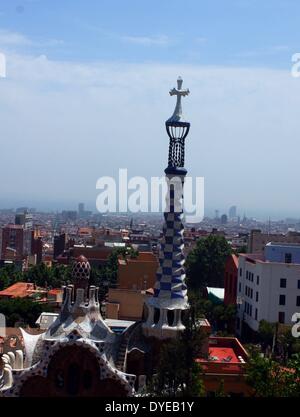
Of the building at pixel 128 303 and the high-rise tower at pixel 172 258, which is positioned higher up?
the high-rise tower at pixel 172 258

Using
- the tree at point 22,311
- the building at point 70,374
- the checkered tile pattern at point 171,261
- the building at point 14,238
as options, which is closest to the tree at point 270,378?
the checkered tile pattern at point 171,261

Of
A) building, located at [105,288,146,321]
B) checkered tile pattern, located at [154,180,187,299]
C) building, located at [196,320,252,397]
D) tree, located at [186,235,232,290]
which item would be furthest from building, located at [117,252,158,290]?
checkered tile pattern, located at [154,180,187,299]

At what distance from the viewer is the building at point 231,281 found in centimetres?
3800

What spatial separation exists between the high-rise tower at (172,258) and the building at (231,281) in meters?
20.1

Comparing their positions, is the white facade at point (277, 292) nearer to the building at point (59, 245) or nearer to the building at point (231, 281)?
the building at point (231, 281)

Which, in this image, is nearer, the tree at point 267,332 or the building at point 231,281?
the tree at point 267,332

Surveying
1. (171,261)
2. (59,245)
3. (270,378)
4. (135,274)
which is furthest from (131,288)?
(59,245)

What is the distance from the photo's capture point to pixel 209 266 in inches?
1941

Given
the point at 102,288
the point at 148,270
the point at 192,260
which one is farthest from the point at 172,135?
the point at 192,260

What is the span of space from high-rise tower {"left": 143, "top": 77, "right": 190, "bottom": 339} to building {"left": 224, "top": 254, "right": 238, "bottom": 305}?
2008 cm

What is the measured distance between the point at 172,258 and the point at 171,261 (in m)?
0.08

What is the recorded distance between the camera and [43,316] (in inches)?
977
